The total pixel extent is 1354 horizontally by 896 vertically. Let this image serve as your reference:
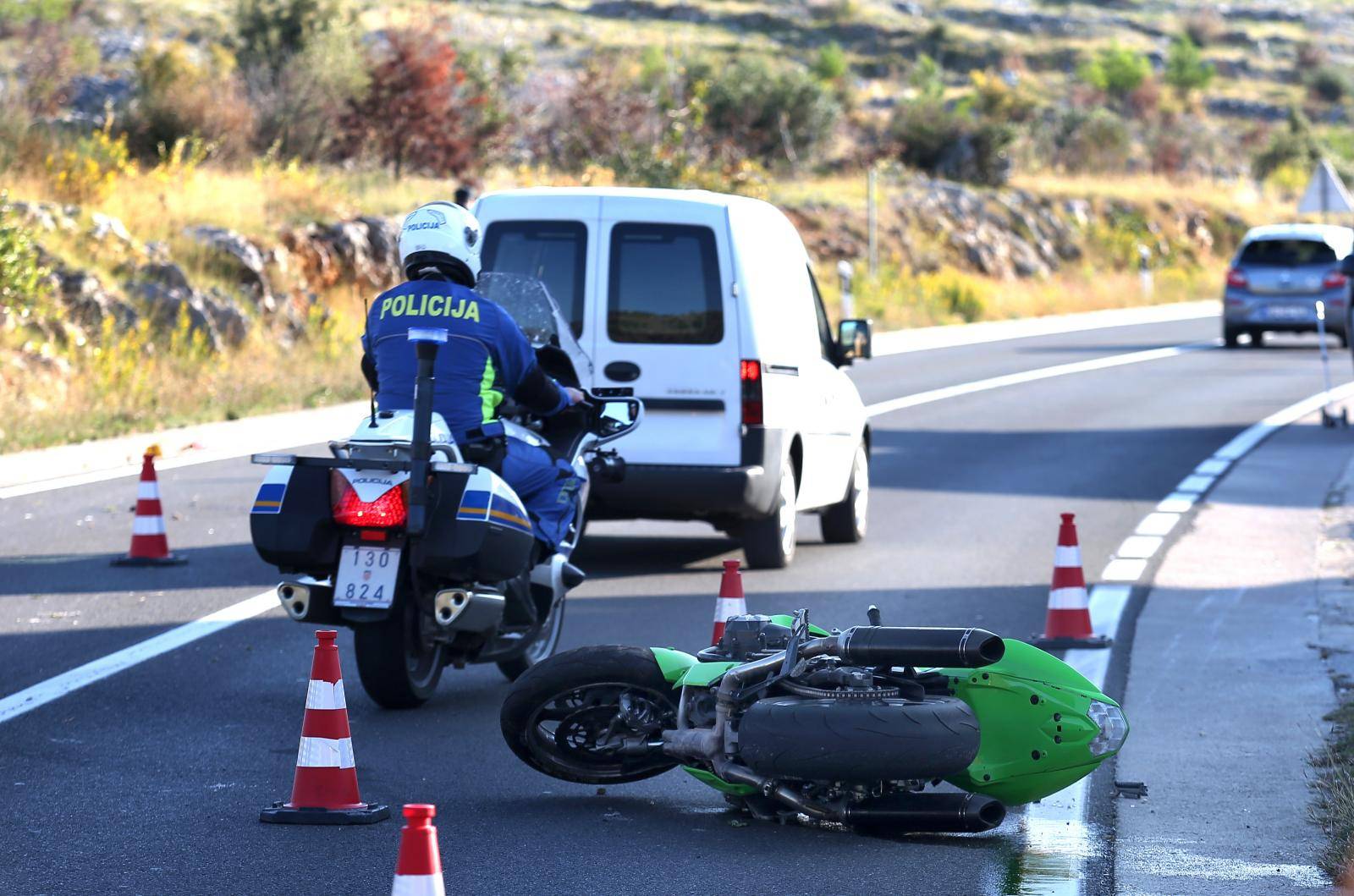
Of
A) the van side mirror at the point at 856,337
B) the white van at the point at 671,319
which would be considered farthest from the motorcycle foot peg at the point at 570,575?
the van side mirror at the point at 856,337

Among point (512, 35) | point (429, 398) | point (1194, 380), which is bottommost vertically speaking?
point (1194, 380)

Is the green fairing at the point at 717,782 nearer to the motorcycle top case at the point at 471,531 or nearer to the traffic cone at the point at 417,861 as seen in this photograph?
the motorcycle top case at the point at 471,531

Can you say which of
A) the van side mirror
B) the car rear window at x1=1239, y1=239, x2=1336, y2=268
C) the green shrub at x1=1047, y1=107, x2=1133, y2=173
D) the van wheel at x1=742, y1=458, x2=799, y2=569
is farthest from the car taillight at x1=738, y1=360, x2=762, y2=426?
the green shrub at x1=1047, y1=107, x2=1133, y2=173

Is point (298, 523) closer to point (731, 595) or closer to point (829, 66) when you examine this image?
point (731, 595)

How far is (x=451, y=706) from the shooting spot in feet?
27.5

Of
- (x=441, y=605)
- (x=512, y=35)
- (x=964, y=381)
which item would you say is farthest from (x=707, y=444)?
(x=512, y=35)

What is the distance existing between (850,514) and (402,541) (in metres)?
6.14

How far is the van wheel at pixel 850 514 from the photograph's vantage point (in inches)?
527

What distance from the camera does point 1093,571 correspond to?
39.9ft

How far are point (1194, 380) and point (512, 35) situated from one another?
5403 centimetres

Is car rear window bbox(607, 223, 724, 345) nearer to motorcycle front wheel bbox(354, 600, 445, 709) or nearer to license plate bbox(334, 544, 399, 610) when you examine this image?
motorcycle front wheel bbox(354, 600, 445, 709)

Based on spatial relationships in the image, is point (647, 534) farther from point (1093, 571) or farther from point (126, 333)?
point (126, 333)

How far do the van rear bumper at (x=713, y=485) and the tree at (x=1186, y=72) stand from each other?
270 feet

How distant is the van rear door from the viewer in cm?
1144
